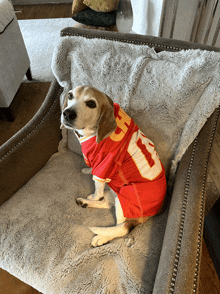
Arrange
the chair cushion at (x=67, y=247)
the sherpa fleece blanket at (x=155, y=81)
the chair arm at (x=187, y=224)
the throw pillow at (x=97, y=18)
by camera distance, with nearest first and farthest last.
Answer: the chair arm at (x=187, y=224), the chair cushion at (x=67, y=247), the sherpa fleece blanket at (x=155, y=81), the throw pillow at (x=97, y=18)

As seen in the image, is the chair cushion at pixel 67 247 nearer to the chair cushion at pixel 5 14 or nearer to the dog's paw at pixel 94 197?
the dog's paw at pixel 94 197

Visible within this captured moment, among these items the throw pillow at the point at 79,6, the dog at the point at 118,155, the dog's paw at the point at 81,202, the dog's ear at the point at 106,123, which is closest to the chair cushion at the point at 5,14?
the throw pillow at the point at 79,6

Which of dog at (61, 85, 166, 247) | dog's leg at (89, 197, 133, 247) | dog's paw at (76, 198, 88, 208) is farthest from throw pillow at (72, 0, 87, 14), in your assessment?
dog's leg at (89, 197, 133, 247)

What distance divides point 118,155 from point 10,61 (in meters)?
1.85

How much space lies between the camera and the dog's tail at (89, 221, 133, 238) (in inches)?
41.6

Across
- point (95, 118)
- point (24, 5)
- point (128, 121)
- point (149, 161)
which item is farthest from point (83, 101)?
point (24, 5)

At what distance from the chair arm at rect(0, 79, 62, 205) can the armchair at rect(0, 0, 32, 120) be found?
105 centimetres

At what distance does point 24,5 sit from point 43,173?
216 inches

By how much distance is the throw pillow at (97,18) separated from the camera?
2.50 meters

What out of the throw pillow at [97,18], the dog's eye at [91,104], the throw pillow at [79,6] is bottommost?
the dog's eye at [91,104]

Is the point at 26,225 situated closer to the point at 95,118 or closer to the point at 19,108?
the point at 95,118

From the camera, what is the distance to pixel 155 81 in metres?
1.10

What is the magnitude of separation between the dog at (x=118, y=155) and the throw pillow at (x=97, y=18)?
73.9 inches

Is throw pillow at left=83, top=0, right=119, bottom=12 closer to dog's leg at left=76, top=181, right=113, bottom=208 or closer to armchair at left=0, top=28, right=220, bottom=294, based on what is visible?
armchair at left=0, top=28, right=220, bottom=294
